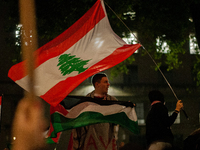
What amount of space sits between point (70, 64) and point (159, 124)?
1737 mm

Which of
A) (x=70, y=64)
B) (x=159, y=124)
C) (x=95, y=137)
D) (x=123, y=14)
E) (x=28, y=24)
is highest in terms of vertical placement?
(x=123, y=14)

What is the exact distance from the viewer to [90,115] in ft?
15.0

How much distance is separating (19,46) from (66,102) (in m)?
10.5

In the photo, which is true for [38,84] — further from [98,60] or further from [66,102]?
[98,60]

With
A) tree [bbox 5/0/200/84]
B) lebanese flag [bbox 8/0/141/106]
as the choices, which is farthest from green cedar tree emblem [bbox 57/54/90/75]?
tree [bbox 5/0/200/84]

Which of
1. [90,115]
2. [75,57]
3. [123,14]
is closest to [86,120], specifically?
[90,115]

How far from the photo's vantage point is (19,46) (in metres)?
14.5

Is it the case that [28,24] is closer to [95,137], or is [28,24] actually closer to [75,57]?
[75,57]

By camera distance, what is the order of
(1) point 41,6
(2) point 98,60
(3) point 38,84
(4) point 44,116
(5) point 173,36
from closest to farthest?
(3) point 38,84 < (2) point 98,60 < (1) point 41,6 < (5) point 173,36 < (4) point 44,116

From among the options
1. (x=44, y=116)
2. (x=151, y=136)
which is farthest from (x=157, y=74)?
(x=151, y=136)

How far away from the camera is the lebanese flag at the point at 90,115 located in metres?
4.51

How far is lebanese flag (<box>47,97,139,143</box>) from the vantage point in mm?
4508

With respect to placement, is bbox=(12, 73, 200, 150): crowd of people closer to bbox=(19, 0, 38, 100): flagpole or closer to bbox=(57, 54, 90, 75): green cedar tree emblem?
bbox=(57, 54, 90, 75): green cedar tree emblem

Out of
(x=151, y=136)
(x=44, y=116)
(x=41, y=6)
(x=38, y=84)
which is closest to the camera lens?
(x=38, y=84)
